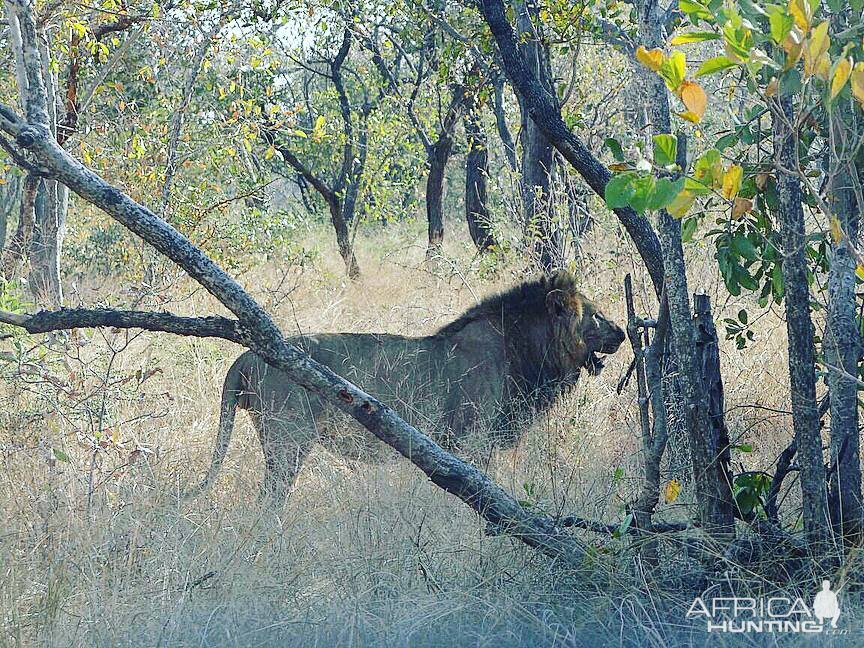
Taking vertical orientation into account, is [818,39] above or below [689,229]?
above

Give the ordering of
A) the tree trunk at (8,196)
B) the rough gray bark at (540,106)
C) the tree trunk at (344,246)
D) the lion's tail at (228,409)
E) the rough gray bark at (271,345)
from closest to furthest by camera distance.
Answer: the rough gray bark at (271,345)
the rough gray bark at (540,106)
the lion's tail at (228,409)
the tree trunk at (8,196)
the tree trunk at (344,246)

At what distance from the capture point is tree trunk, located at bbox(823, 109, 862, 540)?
3.74 meters

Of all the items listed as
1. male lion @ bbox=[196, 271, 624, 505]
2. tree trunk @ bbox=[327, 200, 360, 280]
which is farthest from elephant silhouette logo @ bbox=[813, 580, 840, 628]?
tree trunk @ bbox=[327, 200, 360, 280]

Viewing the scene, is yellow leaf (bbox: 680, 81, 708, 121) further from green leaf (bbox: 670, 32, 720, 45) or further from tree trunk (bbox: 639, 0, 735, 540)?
tree trunk (bbox: 639, 0, 735, 540)

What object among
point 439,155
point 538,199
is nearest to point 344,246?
point 439,155

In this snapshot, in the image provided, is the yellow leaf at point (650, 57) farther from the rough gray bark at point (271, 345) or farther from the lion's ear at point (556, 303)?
the lion's ear at point (556, 303)

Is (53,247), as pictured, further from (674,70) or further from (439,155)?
(439,155)

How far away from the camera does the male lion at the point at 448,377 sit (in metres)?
5.58

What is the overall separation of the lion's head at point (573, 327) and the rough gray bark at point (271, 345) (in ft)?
8.61

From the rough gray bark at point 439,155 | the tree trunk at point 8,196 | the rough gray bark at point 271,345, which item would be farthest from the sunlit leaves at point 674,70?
the tree trunk at point 8,196

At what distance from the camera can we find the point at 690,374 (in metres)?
3.97

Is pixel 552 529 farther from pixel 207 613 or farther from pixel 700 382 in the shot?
pixel 207 613

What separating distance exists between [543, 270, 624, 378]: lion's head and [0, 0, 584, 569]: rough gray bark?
263cm

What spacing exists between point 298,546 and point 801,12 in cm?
272
